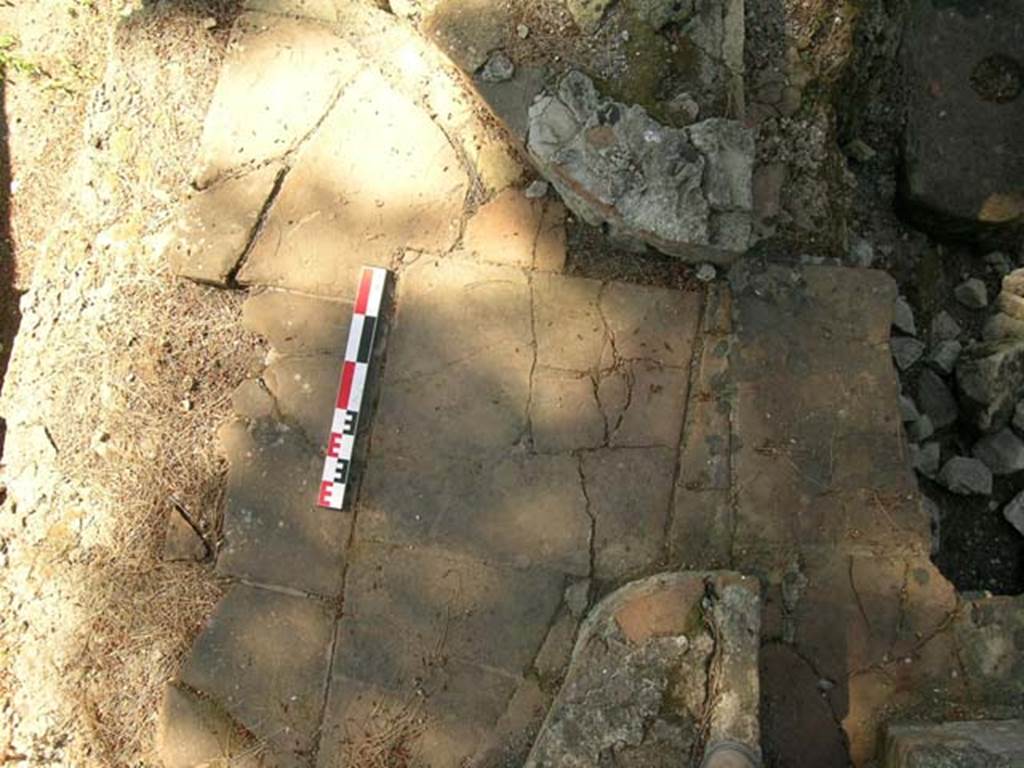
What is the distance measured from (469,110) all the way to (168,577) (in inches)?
79.0

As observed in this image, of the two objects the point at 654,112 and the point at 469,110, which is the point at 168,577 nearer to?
the point at 469,110

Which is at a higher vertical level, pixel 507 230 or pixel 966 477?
pixel 507 230

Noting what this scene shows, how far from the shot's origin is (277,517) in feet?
11.1

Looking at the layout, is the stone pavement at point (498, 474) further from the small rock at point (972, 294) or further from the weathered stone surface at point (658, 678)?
the small rock at point (972, 294)

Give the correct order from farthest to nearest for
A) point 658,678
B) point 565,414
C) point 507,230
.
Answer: point 507,230, point 565,414, point 658,678

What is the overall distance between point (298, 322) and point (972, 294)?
2717mm

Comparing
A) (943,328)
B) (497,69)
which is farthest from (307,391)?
(943,328)

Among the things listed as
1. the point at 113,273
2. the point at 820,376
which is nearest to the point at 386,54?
the point at 113,273

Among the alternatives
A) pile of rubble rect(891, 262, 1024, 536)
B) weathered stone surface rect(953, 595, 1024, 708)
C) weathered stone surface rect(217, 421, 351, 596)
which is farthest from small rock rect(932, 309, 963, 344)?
weathered stone surface rect(217, 421, 351, 596)

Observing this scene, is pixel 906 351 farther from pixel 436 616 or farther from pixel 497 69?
pixel 436 616

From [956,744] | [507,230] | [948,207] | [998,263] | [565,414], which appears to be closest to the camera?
[956,744]

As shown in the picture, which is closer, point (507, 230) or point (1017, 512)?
point (507, 230)

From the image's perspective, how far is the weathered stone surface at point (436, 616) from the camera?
3.26 m

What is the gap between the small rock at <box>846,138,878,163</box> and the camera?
391cm
